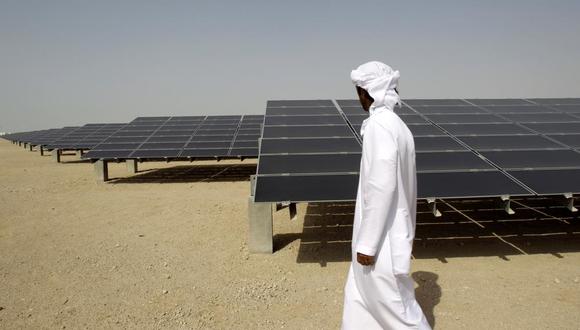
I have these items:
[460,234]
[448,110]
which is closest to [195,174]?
[448,110]

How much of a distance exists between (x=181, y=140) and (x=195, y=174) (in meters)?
1.73

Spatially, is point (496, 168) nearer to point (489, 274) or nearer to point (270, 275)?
point (489, 274)

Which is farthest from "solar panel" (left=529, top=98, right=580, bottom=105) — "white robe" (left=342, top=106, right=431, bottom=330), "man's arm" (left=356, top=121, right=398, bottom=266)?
"man's arm" (left=356, top=121, right=398, bottom=266)

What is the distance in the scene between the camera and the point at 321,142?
8.42 m

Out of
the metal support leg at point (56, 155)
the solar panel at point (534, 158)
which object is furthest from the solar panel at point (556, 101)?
the metal support leg at point (56, 155)

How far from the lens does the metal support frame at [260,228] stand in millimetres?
6855

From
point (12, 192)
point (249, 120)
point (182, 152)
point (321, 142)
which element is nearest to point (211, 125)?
point (249, 120)

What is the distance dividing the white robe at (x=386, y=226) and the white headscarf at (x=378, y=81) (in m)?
0.07

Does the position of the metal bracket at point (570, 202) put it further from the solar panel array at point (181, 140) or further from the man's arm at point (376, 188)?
the solar panel array at point (181, 140)

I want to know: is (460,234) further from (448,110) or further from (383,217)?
(383,217)

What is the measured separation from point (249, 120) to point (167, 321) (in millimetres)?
18811

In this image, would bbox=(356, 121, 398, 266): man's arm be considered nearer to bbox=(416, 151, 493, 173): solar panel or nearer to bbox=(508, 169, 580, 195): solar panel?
bbox=(416, 151, 493, 173): solar panel

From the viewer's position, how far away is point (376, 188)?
302 centimetres

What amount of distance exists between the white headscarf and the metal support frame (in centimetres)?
392
